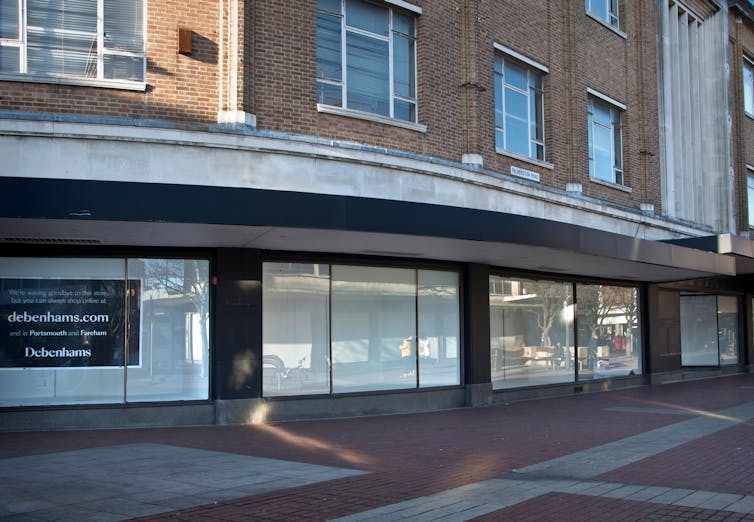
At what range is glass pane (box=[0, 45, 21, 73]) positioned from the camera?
460 inches

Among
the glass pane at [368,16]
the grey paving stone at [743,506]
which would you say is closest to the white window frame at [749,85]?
the glass pane at [368,16]

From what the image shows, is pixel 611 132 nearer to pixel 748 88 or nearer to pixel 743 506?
pixel 748 88

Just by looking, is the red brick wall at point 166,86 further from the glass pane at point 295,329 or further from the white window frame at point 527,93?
the white window frame at point 527,93

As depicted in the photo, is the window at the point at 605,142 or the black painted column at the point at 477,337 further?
the window at the point at 605,142

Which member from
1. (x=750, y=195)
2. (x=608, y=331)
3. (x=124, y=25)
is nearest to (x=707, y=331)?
(x=750, y=195)

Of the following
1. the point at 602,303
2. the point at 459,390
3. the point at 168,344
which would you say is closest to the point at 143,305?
the point at 168,344

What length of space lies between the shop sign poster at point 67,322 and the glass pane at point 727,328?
→ 21.7 meters

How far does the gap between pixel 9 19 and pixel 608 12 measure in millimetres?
15988

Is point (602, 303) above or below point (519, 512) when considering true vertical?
above

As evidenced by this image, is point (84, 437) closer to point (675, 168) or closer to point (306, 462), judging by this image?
point (306, 462)

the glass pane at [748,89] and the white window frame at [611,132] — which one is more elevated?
the glass pane at [748,89]

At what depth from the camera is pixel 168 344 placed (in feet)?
42.1

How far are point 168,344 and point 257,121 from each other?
4.02 meters

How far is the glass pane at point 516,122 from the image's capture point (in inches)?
687
